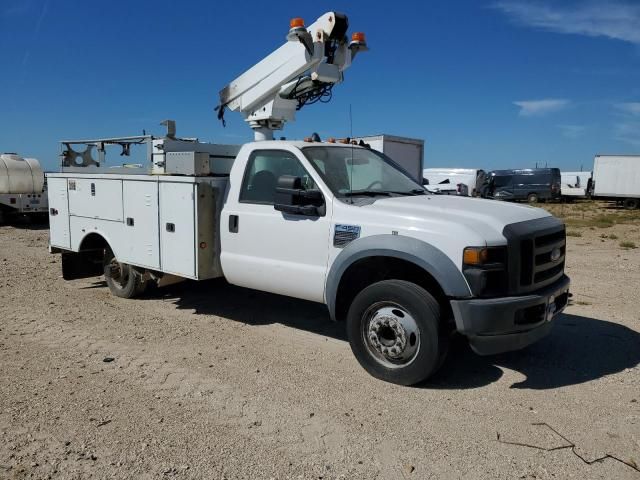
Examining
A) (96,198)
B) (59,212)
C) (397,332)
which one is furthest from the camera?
(59,212)

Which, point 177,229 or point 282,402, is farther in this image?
point 177,229

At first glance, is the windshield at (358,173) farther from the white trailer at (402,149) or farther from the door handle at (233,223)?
the white trailer at (402,149)

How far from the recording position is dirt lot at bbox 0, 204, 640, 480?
336cm

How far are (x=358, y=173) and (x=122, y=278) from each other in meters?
3.86

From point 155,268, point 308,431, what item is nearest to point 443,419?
point 308,431

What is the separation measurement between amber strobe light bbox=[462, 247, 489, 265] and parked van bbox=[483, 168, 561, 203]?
34.5 m

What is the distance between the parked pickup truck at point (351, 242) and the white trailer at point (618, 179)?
3128 cm

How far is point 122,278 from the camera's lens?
291 inches

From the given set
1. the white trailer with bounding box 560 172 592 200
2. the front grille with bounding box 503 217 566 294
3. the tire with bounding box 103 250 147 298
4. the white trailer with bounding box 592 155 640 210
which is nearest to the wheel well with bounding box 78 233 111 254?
the tire with bounding box 103 250 147 298

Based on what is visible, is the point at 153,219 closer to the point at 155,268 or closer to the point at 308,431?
the point at 155,268

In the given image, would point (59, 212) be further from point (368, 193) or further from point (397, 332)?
point (397, 332)

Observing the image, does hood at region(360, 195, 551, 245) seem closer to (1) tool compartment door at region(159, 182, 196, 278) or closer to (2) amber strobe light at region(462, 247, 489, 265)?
(2) amber strobe light at region(462, 247, 489, 265)

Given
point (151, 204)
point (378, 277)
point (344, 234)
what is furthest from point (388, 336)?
point (151, 204)

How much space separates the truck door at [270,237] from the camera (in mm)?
5043
